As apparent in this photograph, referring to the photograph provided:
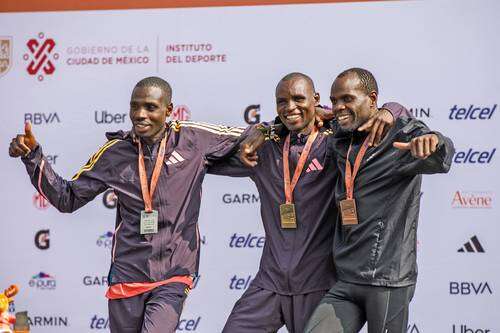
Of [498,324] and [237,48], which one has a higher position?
[237,48]

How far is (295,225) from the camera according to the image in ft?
15.5

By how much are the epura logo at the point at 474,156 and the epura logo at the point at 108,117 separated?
2.54 metres

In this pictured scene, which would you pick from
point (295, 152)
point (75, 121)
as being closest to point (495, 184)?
point (295, 152)

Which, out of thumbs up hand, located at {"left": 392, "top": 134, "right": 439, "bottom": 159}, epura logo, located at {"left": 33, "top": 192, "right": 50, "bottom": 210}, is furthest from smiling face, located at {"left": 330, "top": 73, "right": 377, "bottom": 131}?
epura logo, located at {"left": 33, "top": 192, "right": 50, "bottom": 210}

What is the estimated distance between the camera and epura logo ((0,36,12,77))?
710 centimetres

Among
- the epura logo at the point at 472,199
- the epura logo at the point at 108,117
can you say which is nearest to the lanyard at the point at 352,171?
the epura logo at the point at 472,199

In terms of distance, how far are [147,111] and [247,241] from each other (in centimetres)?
213

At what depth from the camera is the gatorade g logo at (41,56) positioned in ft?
23.0

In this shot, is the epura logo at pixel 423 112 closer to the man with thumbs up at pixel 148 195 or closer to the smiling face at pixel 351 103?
the man with thumbs up at pixel 148 195

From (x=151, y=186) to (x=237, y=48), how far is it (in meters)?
2.21

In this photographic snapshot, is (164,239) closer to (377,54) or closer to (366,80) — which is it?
(366,80)

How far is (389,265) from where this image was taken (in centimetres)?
438

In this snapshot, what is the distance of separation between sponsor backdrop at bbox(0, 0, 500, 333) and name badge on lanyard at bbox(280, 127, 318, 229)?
6.24 feet

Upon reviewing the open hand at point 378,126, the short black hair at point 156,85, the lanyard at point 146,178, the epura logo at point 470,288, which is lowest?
the epura logo at point 470,288
